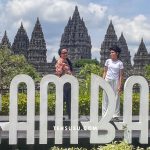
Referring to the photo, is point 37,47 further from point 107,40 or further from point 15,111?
point 15,111

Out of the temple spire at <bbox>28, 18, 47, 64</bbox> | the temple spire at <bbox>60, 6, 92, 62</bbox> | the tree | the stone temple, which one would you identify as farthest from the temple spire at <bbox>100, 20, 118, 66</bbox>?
the tree

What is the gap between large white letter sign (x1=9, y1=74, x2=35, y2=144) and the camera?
32.5 ft

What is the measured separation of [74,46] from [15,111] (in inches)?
4472

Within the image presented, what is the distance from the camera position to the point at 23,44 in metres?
113

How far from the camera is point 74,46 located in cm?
12338

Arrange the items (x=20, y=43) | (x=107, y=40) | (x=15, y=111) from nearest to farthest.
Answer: (x=15, y=111)
(x=107, y=40)
(x=20, y=43)

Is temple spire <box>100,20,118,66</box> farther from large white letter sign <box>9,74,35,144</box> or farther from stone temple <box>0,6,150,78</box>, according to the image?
large white letter sign <box>9,74,35,144</box>

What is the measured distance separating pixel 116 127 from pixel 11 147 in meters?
2.19

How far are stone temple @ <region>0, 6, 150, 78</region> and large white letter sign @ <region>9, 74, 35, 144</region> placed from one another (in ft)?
276

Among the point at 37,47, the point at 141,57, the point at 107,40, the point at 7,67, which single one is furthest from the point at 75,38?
the point at 7,67

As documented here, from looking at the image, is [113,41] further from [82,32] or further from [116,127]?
[116,127]

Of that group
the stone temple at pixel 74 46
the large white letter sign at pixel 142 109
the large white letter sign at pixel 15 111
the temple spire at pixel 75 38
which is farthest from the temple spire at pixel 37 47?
the large white letter sign at pixel 15 111

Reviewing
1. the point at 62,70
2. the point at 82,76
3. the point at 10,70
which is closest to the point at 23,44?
the point at 82,76

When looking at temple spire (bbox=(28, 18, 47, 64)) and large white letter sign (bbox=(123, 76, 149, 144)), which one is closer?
large white letter sign (bbox=(123, 76, 149, 144))
